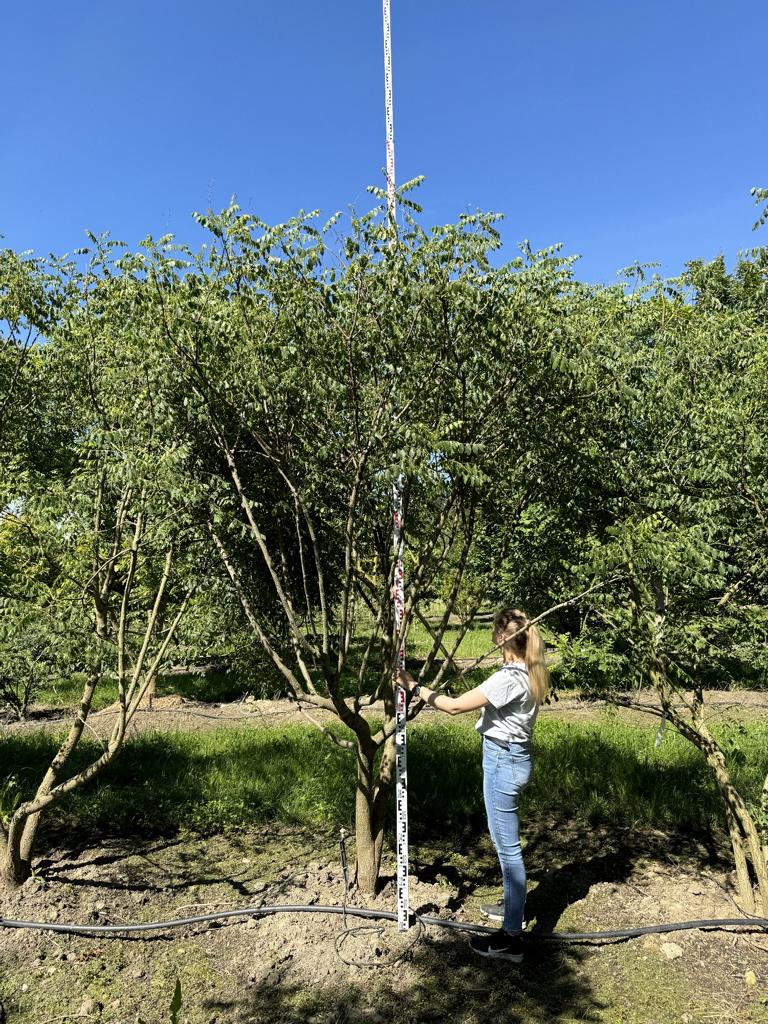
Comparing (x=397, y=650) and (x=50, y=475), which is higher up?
(x=50, y=475)

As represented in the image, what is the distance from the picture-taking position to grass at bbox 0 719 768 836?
17.4ft

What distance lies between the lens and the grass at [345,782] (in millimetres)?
5301

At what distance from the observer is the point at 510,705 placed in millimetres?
3205

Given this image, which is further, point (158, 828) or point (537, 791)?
point (537, 791)

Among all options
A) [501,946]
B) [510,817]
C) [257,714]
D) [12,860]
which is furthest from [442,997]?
[257,714]

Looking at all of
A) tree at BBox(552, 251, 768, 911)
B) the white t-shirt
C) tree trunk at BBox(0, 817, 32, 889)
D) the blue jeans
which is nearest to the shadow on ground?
the blue jeans

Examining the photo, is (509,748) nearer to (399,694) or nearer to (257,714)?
(399,694)

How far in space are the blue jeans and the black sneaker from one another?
70mm

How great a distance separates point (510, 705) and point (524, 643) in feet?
1.02

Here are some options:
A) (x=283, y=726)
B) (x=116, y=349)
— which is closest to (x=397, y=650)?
(x=116, y=349)

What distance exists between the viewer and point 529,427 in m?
3.64

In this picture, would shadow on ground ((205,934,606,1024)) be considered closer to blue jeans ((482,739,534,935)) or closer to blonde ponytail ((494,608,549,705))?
blue jeans ((482,739,534,935))

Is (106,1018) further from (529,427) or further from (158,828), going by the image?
(529,427)

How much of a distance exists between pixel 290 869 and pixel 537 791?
2355mm
